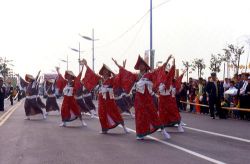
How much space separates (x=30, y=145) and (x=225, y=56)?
40.3 m

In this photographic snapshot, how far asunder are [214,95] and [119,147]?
1245 centimetres

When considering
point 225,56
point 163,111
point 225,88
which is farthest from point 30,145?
point 225,56

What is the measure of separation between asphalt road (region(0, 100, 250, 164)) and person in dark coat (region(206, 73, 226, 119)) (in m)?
6.59

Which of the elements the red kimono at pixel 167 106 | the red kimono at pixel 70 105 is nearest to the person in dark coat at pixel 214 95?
the red kimono at pixel 70 105

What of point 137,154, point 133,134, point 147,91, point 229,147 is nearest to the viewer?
point 137,154

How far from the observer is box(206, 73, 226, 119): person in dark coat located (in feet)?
77.8

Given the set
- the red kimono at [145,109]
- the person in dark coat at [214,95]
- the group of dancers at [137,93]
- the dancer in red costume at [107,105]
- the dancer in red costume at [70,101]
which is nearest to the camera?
the red kimono at [145,109]

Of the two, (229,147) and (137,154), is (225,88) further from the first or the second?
Result: (137,154)

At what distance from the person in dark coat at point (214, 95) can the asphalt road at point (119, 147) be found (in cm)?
659

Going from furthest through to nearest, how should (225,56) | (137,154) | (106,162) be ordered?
(225,56) → (137,154) → (106,162)

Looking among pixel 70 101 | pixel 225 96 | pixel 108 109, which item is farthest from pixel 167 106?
pixel 225 96

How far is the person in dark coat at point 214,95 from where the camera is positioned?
23.7m

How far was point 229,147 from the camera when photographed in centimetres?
1236

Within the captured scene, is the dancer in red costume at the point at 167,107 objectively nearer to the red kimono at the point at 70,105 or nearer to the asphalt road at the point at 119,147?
the asphalt road at the point at 119,147
